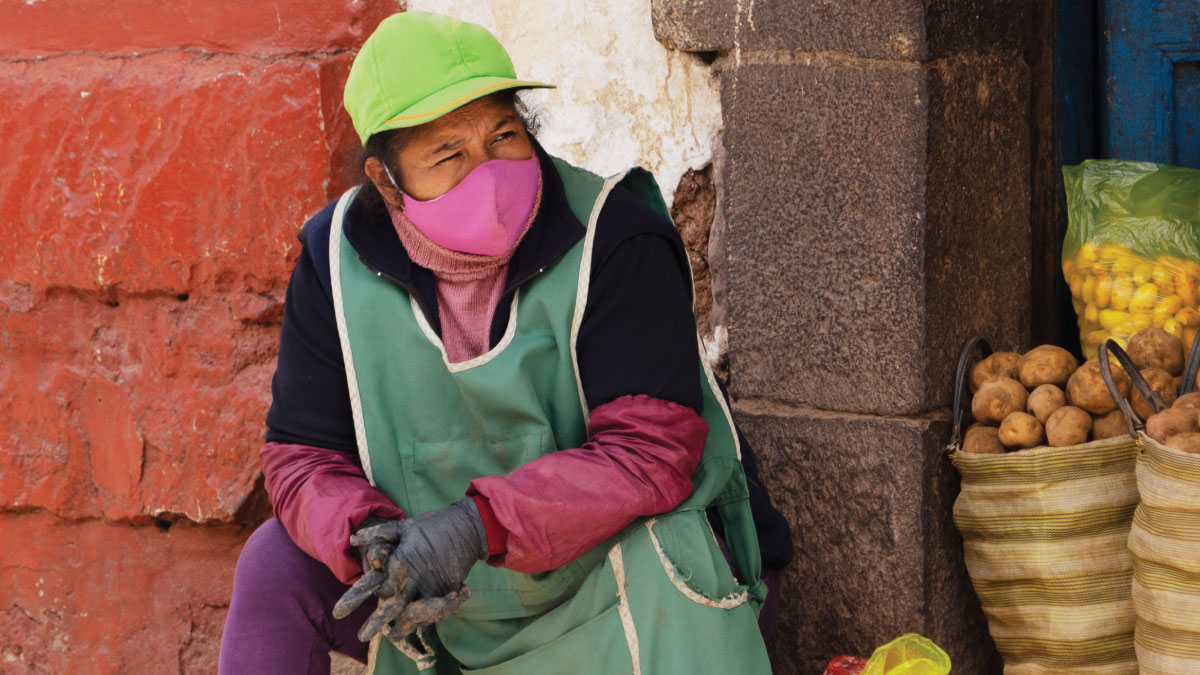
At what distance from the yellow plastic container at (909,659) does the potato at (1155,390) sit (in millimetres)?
556

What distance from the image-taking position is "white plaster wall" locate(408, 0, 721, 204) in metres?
2.69

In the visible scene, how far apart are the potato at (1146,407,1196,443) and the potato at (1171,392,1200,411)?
14 mm

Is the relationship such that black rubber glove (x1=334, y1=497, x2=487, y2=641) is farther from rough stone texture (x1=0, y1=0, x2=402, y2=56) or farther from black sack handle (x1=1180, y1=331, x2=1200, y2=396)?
rough stone texture (x1=0, y1=0, x2=402, y2=56)

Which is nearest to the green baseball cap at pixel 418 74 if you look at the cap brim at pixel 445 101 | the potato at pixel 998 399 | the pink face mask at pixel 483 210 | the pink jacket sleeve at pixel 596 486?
the cap brim at pixel 445 101

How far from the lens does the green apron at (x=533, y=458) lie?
2004mm

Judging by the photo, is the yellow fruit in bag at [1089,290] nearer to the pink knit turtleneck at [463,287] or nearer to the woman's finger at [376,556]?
the pink knit turtleneck at [463,287]

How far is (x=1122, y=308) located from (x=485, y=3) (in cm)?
151

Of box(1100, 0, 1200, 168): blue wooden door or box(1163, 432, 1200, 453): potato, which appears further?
box(1100, 0, 1200, 168): blue wooden door

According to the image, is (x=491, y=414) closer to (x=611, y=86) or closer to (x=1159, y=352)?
(x=611, y=86)

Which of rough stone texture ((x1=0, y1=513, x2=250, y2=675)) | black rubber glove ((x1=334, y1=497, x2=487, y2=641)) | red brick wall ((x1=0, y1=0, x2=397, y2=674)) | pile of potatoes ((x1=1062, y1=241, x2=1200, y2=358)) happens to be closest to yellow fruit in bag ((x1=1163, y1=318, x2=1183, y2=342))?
pile of potatoes ((x1=1062, y1=241, x2=1200, y2=358))

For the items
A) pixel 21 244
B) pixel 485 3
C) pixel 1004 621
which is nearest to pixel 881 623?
pixel 1004 621

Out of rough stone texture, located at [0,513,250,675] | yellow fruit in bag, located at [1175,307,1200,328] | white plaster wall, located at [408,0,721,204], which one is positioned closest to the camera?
yellow fruit in bag, located at [1175,307,1200,328]

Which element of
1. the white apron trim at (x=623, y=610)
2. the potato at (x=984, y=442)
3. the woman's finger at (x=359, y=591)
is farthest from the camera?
the potato at (x=984, y=442)

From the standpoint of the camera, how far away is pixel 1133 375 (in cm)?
226
